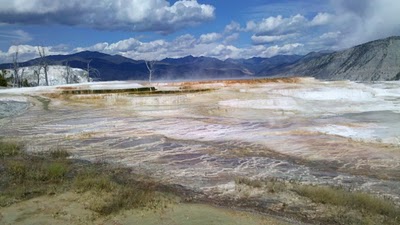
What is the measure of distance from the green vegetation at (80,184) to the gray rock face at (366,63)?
390ft

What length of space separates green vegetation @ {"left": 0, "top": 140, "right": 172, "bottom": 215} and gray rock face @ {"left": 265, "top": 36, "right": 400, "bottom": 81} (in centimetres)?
11897

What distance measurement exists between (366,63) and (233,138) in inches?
5695

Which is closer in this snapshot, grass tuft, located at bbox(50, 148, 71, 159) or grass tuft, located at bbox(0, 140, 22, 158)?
grass tuft, located at bbox(50, 148, 71, 159)

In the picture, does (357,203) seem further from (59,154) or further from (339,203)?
(59,154)

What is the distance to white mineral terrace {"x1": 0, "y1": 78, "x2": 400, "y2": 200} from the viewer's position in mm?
12383

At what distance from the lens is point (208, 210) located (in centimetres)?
880

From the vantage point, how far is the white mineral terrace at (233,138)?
12.4 meters

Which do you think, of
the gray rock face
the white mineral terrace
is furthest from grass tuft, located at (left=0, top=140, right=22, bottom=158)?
the gray rock face

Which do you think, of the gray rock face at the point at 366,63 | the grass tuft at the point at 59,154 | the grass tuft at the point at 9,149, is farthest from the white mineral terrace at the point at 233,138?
the gray rock face at the point at 366,63

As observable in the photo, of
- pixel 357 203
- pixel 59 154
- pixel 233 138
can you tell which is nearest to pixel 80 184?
pixel 59 154

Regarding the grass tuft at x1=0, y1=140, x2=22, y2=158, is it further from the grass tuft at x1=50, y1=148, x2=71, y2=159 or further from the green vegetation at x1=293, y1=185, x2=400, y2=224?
the green vegetation at x1=293, y1=185, x2=400, y2=224

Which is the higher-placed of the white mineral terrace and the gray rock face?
the gray rock face

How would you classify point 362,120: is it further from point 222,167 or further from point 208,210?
point 208,210

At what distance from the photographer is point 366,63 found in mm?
148125
